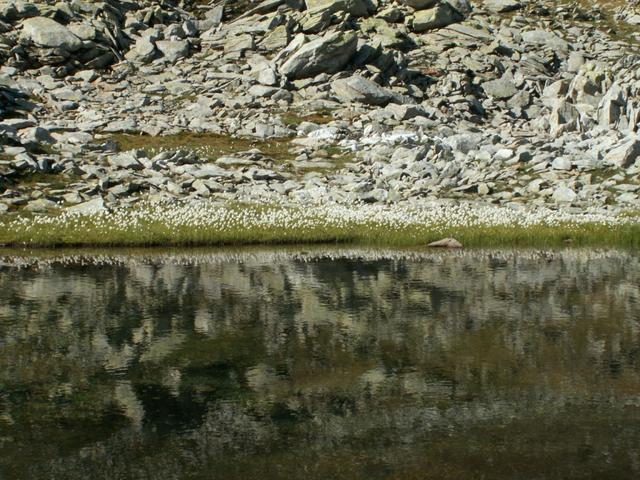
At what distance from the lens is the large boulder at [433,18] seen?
93.2 m

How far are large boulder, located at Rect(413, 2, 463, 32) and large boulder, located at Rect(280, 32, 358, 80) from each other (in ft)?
62.6

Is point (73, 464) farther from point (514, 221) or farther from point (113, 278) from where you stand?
point (514, 221)

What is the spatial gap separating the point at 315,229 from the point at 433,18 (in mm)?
65637

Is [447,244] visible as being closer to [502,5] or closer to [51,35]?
[51,35]

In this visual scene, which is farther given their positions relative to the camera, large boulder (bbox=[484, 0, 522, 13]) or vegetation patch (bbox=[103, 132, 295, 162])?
large boulder (bbox=[484, 0, 522, 13])

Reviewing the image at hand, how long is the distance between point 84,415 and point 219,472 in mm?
2843

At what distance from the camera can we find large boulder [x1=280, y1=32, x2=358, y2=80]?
75750mm

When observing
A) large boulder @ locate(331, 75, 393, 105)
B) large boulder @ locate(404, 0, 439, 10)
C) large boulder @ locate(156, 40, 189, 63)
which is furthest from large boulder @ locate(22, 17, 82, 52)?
large boulder @ locate(404, 0, 439, 10)

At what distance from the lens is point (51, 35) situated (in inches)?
3199

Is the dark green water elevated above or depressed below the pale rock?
below

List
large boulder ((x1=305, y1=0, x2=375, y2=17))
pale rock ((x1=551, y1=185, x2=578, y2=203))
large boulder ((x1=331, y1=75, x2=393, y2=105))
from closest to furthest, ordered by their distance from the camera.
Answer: pale rock ((x1=551, y1=185, x2=578, y2=203)) → large boulder ((x1=331, y1=75, x2=393, y2=105)) → large boulder ((x1=305, y1=0, x2=375, y2=17))

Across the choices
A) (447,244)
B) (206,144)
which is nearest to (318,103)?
(206,144)

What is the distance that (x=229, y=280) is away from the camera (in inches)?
898

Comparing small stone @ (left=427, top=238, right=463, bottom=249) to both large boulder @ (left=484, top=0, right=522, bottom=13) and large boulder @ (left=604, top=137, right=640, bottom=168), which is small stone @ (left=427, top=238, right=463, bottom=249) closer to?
large boulder @ (left=604, top=137, right=640, bottom=168)
